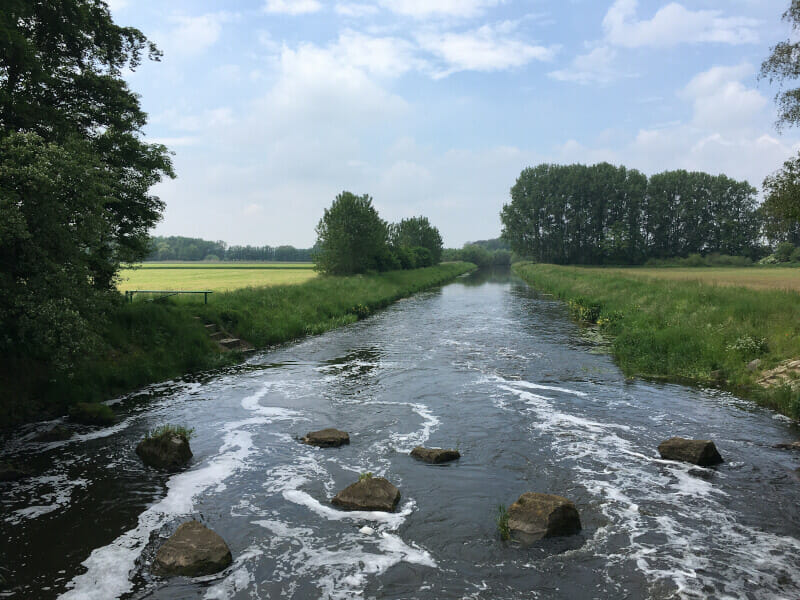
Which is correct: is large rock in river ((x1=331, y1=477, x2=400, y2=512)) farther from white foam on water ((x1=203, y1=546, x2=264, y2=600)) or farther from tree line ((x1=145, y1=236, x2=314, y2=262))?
tree line ((x1=145, y1=236, x2=314, y2=262))

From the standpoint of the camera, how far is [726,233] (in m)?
112

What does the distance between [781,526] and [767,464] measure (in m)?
3.10

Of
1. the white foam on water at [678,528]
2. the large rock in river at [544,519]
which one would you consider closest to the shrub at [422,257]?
the white foam on water at [678,528]

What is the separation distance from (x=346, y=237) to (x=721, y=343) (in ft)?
149

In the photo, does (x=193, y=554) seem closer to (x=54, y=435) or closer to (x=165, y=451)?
(x=165, y=451)

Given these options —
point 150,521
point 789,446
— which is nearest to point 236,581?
point 150,521

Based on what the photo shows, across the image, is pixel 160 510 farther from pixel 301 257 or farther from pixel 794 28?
pixel 301 257

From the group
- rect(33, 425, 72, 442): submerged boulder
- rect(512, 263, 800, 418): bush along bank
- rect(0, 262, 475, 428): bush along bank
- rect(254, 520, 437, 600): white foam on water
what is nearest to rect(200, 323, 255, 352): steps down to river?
rect(0, 262, 475, 428): bush along bank

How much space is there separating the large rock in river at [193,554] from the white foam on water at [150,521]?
0.52 meters

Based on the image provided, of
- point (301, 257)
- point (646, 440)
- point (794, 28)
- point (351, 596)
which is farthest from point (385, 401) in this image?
point (301, 257)

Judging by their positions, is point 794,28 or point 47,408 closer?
point 47,408

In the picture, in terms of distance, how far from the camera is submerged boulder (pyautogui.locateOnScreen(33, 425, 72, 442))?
13.0 metres

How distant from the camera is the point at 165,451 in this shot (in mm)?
11562

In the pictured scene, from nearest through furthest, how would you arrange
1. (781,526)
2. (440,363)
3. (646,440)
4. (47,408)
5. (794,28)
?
(781,526)
(646,440)
(47,408)
(440,363)
(794,28)
